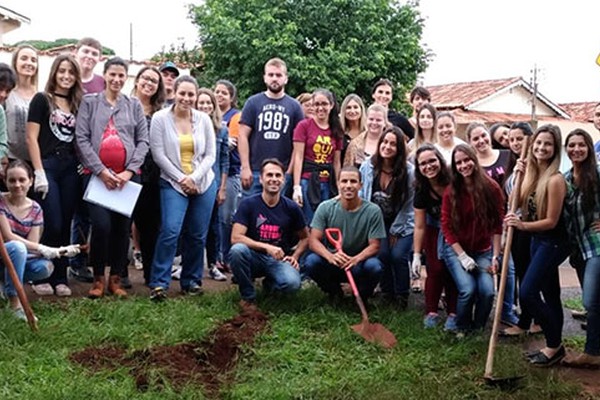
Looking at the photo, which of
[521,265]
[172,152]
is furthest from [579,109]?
[172,152]

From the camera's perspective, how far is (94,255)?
5.84 m

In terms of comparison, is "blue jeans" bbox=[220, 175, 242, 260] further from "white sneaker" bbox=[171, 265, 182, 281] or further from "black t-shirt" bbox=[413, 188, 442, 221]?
"black t-shirt" bbox=[413, 188, 442, 221]

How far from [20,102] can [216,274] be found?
103 inches

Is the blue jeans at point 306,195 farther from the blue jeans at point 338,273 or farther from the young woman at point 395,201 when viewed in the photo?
the blue jeans at point 338,273

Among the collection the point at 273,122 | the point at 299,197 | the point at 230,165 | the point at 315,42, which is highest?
the point at 315,42

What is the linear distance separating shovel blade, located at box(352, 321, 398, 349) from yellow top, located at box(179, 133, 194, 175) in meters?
2.08

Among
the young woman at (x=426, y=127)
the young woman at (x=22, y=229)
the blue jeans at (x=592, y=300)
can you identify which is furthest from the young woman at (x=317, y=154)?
the blue jeans at (x=592, y=300)

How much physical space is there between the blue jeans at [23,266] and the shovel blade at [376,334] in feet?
8.38

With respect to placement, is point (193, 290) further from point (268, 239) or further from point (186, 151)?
point (186, 151)

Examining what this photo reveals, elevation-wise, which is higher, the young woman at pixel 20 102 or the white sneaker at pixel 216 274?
the young woman at pixel 20 102

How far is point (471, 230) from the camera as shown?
535 centimetres

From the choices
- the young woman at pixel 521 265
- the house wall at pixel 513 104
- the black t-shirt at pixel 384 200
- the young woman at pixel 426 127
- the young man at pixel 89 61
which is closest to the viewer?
the young woman at pixel 521 265

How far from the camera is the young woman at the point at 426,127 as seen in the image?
6594 millimetres

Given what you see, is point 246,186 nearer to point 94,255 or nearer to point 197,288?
point 197,288
